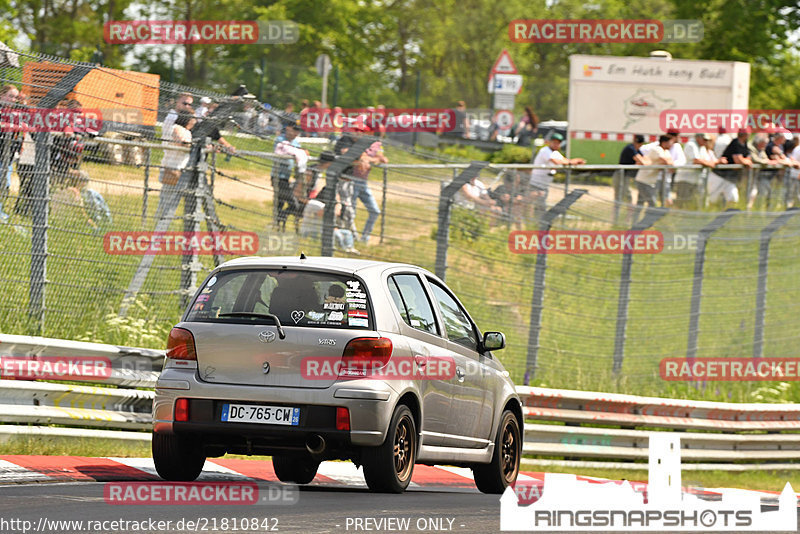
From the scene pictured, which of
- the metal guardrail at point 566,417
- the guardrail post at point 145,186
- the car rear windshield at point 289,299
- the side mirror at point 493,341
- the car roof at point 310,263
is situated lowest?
the metal guardrail at point 566,417

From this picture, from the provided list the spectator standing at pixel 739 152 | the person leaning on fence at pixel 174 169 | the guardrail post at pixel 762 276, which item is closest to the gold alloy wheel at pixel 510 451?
the person leaning on fence at pixel 174 169

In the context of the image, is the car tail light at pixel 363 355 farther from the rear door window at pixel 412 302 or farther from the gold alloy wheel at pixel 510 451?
the gold alloy wheel at pixel 510 451

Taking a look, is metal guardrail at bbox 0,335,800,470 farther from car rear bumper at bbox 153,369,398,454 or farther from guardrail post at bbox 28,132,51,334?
car rear bumper at bbox 153,369,398,454

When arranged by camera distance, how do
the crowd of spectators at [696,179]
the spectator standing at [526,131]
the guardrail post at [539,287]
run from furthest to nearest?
the spectator standing at [526,131] < the crowd of spectators at [696,179] < the guardrail post at [539,287]

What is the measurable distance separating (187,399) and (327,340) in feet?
3.15

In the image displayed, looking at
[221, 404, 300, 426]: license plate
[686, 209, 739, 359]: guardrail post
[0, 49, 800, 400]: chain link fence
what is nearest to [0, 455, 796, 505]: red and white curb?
[221, 404, 300, 426]: license plate

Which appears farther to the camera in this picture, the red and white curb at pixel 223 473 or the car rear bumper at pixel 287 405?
the red and white curb at pixel 223 473

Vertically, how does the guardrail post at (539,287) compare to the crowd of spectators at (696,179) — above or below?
below

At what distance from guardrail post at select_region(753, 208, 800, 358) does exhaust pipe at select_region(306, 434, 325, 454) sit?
34.5ft

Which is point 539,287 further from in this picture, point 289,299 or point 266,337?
point 266,337

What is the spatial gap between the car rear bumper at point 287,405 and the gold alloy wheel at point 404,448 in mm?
329

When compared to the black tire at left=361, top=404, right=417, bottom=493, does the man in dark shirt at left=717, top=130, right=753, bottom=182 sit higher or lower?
higher

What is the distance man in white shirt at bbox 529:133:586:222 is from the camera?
16312mm

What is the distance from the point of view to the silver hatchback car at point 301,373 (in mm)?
9180
